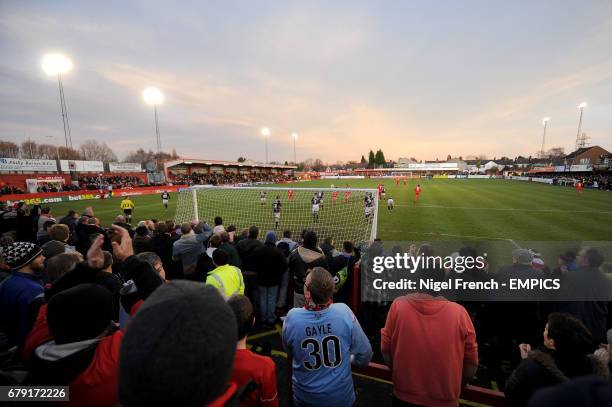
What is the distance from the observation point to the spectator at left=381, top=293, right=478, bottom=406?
2521 mm

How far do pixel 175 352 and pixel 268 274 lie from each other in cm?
523

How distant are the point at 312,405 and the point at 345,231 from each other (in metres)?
14.5

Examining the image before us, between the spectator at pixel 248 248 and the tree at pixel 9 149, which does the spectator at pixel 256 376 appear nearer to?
the spectator at pixel 248 248

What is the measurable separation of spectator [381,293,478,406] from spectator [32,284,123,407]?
240 cm

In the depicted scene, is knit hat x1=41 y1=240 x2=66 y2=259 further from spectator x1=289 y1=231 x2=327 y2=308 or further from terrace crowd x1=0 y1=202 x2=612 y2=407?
spectator x1=289 y1=231 x2=327 y2=308

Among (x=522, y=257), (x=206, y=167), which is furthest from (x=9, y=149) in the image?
(x=522, y=257)

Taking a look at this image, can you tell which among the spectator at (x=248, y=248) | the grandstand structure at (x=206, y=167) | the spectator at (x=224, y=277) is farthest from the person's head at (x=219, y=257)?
the grandstand structure at (x=206, y=167)

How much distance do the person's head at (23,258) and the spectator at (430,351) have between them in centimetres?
480

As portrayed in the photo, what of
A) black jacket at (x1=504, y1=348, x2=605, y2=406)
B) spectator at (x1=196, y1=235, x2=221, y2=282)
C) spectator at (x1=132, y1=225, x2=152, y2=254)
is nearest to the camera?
black jacket at (x1=504, y1=348, x2=605, y2=406)

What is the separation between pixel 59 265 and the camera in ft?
12.7

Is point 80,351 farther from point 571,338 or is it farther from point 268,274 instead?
point 268,274

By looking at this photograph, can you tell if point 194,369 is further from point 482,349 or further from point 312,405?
point 482,349

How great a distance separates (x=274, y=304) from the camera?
6348 millimetres

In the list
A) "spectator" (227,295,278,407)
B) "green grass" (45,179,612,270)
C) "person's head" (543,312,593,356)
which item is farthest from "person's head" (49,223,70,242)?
"green grass" (45,179,612,270)
